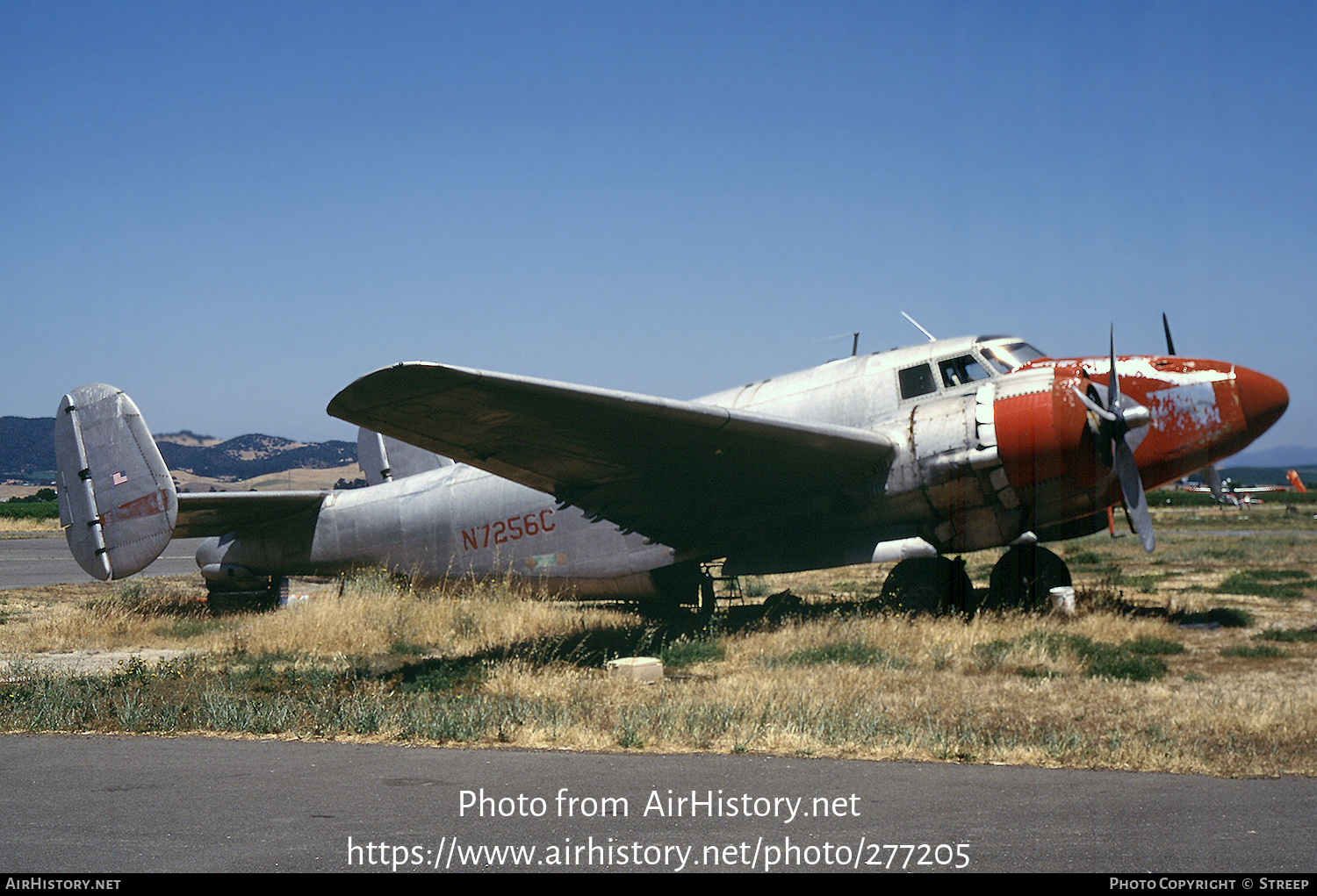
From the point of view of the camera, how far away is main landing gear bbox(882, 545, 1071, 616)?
12508 millimetres

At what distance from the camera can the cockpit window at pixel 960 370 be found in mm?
12141

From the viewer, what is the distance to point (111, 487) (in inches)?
519

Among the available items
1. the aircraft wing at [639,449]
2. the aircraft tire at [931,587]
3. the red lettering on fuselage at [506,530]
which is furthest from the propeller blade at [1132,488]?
the red lettering on fuselage at [506,530]

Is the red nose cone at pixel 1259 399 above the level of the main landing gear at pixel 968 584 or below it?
above

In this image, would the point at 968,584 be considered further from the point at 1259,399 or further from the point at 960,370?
the point at 1259,399

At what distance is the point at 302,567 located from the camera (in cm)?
1598

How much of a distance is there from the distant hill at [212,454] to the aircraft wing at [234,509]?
13638cm

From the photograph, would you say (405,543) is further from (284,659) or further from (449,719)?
(449,719)

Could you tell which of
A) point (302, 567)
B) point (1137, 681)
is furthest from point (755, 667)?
point (302, 567)

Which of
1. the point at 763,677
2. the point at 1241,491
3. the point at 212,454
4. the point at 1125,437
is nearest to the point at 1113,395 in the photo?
the point at 1125,437

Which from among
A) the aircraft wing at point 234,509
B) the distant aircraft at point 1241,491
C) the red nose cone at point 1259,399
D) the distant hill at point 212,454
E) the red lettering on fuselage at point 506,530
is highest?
the distant hill at point 212,454

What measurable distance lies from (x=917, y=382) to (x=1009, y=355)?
A: 3.87 feet

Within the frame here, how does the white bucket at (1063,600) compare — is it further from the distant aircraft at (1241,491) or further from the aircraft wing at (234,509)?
the aircraft wing at (234,509)

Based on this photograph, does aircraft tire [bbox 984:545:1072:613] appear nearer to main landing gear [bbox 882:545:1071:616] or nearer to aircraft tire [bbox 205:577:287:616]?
main landing gear [bbox 882:545:1071:616]
